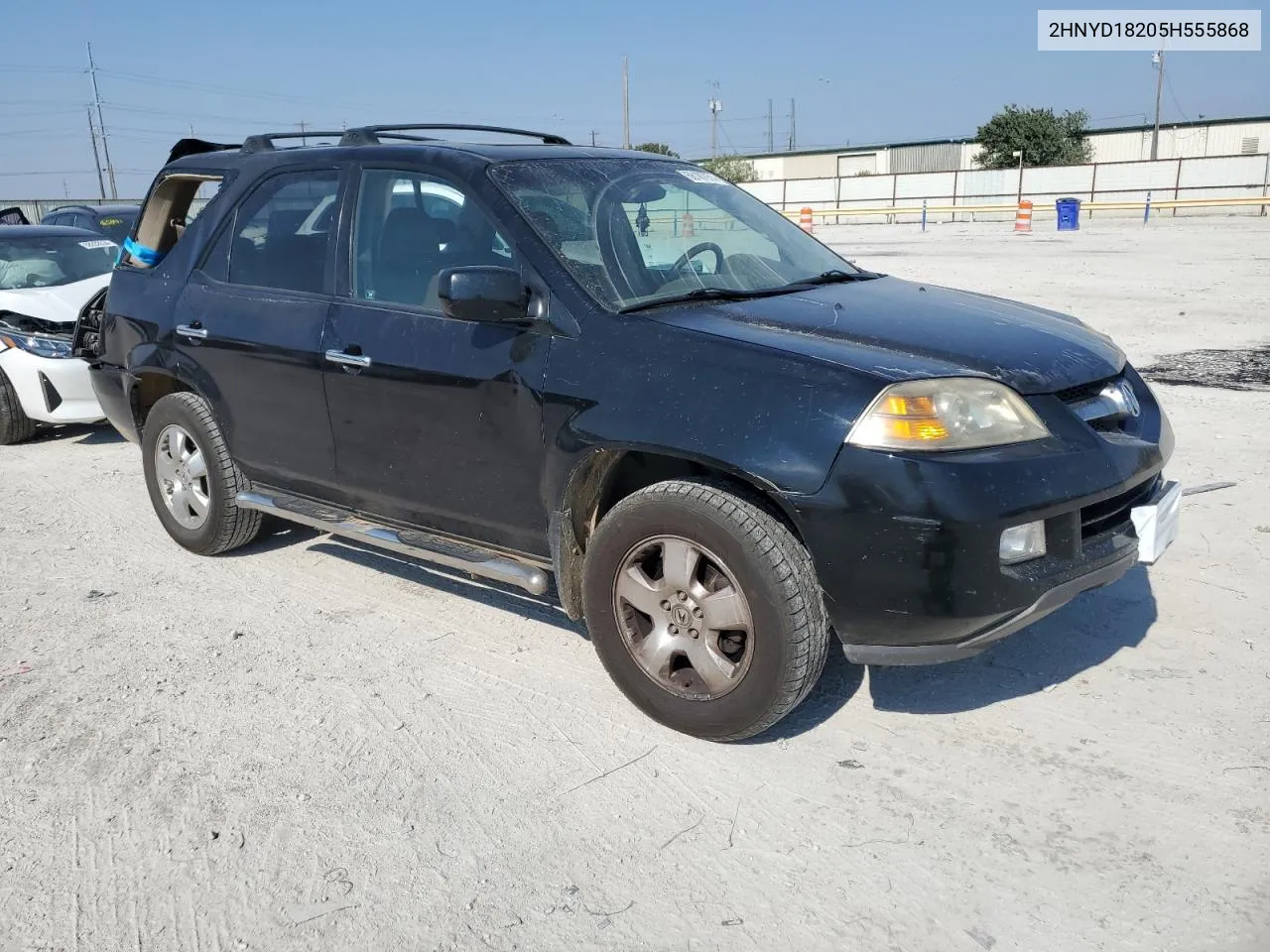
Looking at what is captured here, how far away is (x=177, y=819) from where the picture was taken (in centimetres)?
304

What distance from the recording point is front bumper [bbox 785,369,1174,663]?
2.83 meters

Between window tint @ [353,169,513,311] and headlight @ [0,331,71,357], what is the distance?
4.79 meters

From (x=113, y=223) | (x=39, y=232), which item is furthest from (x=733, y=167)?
(x=39, y=232)

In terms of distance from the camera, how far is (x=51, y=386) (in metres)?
7.82

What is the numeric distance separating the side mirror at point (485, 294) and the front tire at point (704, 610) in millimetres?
763

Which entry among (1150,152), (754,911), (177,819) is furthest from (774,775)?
(1150,152)

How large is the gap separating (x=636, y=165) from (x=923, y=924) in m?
3.03

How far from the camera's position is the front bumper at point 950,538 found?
2.83m

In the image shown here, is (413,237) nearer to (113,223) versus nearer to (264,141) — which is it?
(264,141)

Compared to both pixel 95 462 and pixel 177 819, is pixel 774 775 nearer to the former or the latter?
pixel 177 819

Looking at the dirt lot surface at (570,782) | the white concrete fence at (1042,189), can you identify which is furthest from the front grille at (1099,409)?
the white concrete fence at (1042,189)

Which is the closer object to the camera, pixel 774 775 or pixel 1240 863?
pixel 1240 863

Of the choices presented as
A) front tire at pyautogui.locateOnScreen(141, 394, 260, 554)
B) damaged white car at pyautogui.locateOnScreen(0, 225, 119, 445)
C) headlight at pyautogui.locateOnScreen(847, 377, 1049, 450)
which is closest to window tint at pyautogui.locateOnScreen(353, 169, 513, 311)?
front tire at pyautogui.locateOnScreen(141, 394, 260, 554)

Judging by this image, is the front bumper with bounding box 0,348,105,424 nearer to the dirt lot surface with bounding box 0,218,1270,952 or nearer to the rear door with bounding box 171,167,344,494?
the dirt lot surface with bounding box 0,218,1270,952
